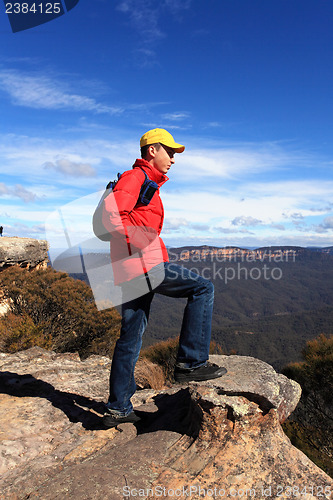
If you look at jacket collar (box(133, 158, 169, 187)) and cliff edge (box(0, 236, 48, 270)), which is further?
cliff edge (box(0, 236, 48, 270))

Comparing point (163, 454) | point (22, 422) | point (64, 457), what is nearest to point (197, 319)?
point (163, 454)

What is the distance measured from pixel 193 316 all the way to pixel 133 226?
907mm

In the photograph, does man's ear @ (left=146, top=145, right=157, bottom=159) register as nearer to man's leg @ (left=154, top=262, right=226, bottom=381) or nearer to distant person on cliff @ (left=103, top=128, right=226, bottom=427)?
distant person on cliff @ (left=103, top=128, right=226, bottom=427)

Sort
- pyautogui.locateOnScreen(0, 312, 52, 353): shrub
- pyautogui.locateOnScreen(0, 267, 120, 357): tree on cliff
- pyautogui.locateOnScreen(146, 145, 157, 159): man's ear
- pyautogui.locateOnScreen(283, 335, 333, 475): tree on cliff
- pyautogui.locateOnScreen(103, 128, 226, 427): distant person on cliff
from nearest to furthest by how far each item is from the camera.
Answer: pyautogui.locateOnScreen(103, 128, 226, 427): distant person on cliff → pyautogui.locateOnScreen(146, 145, 157, 159): man's ear → pyautogui.locateOnScreen(0, 312, 52, 353): shrub → pyautogui.locateOnScreen(283, 335, 333, 475): tree on cliff → pyautogui.locateOnScreen(0, 267, 120, 357): tree on cliff

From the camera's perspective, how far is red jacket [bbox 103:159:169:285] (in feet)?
8.10

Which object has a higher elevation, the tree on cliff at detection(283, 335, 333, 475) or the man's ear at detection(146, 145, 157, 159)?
the man's ear at detection(146, 145, 157, 159)

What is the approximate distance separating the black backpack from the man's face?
0.66 feet

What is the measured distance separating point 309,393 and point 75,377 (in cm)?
789

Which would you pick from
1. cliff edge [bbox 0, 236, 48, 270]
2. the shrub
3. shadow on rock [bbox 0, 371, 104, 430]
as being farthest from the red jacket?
cliff edge [bbox 0, 236, 48, 270]

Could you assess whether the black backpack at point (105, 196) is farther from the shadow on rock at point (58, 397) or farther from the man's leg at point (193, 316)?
the shadow on rock at point (58, 397)

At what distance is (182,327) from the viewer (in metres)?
2.72

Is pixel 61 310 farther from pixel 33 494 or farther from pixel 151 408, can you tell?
pixel 33 494

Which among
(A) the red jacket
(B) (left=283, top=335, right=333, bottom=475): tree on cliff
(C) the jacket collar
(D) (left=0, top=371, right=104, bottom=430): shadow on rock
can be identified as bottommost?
(B) (left=283, top=335, right=333, bottom=475): tree on cliff

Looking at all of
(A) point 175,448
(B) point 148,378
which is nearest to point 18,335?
(B) point 148,378
